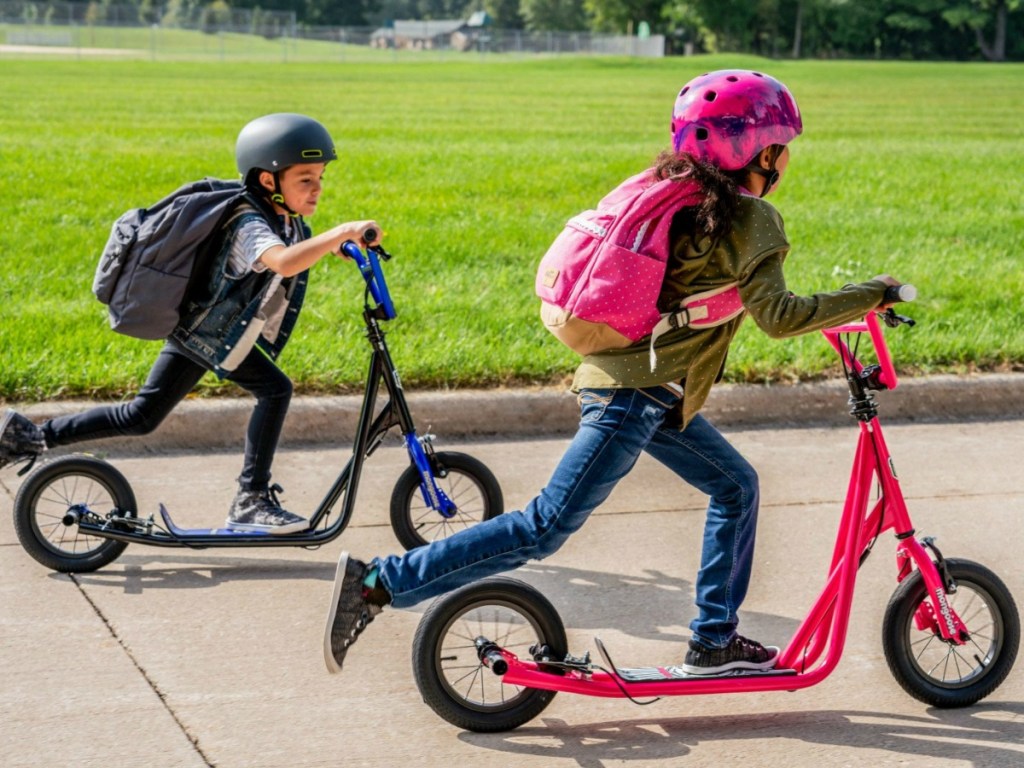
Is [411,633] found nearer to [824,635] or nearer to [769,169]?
[824,635]

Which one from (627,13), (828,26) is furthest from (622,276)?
(627,13)

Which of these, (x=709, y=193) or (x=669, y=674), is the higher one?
(x=709, y=193)

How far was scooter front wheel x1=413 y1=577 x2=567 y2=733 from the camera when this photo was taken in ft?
10.9

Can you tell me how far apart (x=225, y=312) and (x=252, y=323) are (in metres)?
0.09

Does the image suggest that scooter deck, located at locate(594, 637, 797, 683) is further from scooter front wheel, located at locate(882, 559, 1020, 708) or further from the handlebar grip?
the handlebar grip

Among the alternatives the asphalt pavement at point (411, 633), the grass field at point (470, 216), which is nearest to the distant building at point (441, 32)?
the grass field at point (470, 216)

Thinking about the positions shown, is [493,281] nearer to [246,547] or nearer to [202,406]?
[202,406]

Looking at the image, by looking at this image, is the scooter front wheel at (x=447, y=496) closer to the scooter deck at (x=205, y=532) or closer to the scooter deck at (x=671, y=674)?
the scooter deck at (x=205, y=532)

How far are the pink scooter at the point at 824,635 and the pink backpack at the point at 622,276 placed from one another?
0.47 meters

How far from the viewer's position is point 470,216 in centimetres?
1050

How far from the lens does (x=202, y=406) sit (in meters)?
5.75

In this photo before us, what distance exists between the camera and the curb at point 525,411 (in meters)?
5.72

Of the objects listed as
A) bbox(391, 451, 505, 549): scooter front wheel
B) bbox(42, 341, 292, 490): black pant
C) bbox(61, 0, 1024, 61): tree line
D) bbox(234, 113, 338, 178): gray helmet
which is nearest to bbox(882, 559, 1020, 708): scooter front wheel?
bbox(391, 451, 505, 549): scooter front wheel

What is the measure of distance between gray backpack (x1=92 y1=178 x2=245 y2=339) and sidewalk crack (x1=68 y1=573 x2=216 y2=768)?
800 millimetres
